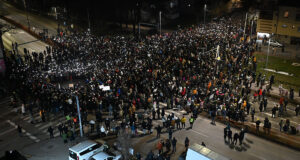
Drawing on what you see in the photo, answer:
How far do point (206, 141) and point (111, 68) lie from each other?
15357 mm

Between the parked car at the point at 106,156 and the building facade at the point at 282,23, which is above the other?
the building facade at the point at 282,23

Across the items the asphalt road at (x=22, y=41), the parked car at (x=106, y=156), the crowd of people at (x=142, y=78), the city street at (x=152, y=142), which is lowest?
the city street at (x=152, y=142)

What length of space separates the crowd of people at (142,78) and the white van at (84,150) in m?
2.98

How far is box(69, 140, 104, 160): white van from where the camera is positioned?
17836 millimetres

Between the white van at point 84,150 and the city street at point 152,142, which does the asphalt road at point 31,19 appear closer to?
the city street at point 152,142

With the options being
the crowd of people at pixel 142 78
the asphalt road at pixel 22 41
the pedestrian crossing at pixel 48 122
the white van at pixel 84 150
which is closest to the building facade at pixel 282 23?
the crowd of people at pixel 142 78

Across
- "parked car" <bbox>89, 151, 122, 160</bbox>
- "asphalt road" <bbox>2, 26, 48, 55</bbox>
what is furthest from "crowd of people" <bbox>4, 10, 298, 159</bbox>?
"asphalt road" <bbox>2, 26, 48, 55</bbox>

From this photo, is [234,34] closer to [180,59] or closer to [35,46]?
[180,59]

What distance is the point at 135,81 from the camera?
28.9 m

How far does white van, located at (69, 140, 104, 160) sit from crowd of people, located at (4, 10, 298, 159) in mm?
2983

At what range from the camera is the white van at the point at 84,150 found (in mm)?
17836

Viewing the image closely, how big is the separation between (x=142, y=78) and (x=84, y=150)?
1284cm

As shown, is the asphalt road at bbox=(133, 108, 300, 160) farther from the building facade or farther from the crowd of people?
the building facade

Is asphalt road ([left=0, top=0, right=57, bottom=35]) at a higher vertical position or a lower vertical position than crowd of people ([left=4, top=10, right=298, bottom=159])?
higher
